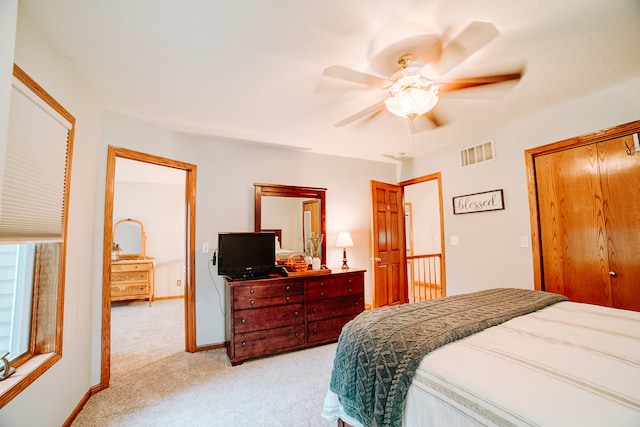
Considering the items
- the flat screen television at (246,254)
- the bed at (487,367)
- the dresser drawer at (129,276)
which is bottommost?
the dresser drawer at (129,276)

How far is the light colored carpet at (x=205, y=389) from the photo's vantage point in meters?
1.90

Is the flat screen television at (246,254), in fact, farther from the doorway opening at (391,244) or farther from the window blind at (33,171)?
the doorway opening at (391,244)

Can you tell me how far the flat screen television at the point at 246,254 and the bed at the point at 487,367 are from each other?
5.22ft

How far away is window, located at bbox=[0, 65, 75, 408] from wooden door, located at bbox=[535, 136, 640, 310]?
3986 mm

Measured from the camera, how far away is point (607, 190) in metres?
2.43

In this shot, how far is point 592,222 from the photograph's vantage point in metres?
2.51

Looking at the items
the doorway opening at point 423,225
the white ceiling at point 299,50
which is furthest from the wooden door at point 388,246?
the doorway opening at point 423,225

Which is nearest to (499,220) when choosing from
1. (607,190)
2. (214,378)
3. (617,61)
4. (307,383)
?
(607,190)

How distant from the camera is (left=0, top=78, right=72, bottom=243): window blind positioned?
1314mm

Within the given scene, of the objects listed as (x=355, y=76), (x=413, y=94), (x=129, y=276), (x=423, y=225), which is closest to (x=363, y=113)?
(x=355, y=76)

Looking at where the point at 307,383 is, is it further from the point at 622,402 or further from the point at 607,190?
the point at 607,190

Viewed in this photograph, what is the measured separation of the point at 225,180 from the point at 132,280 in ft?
11.1

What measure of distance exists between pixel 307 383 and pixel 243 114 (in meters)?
2.47

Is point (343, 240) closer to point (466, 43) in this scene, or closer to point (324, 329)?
point (324, 329)
